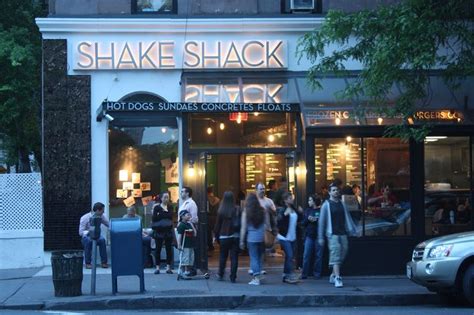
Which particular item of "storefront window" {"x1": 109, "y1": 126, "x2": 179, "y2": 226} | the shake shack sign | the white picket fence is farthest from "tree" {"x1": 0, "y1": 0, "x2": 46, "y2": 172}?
"storefront window" {"x1": 109, "y1": 126, "x2": 179, "y2": 226}

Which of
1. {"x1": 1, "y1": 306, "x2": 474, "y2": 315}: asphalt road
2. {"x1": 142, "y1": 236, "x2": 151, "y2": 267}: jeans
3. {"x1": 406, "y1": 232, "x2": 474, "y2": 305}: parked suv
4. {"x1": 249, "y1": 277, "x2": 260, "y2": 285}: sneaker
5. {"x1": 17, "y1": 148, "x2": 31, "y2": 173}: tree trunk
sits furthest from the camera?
{"x1": 17, "y1": 148, "x2": 31, "y2": 173}: tree trunk

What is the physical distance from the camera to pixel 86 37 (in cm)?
1534

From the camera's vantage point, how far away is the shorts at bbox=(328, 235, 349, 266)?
491 inches

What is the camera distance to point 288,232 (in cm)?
1312

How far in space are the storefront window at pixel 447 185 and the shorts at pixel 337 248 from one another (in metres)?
2.97

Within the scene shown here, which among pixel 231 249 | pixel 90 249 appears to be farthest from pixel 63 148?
pixel 231 249

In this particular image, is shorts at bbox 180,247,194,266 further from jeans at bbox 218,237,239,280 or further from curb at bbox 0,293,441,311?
curb at bbox 0,293,441,311

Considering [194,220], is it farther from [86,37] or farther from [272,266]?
[86,37]

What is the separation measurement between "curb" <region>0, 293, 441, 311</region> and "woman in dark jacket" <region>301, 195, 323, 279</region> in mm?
2110

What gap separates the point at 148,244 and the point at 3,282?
306cm

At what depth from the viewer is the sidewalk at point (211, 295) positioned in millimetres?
11227

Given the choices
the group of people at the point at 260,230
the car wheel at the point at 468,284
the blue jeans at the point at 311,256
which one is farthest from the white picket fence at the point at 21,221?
the car wheel at the point at 468,284

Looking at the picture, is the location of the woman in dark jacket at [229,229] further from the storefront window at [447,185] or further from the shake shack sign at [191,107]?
the storefront window at [447,185]

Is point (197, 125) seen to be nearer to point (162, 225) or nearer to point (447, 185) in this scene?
point (162, 225)
